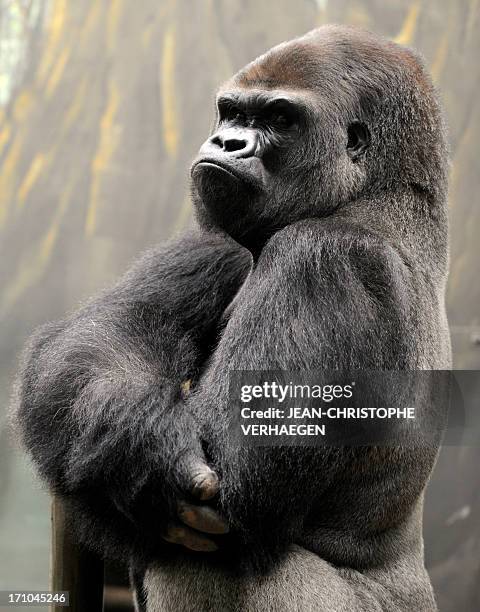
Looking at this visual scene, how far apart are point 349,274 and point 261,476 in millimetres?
453

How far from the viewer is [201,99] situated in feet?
16.2

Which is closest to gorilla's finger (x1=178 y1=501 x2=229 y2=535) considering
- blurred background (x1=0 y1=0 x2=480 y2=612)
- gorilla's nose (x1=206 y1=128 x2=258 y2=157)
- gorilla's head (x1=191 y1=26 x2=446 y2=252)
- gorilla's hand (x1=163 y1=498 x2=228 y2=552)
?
gorilla's hand (x1=163 y1=498 x2=228 y2=552)

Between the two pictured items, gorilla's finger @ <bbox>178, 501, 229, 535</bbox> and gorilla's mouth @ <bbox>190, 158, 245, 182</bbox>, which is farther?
gorilla's mouth @ <bbox>190, 158, 245, 182</bbox>

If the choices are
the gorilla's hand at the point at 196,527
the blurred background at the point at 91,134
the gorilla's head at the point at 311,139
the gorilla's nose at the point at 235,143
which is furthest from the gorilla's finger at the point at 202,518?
the blurred background at the point at 91,134

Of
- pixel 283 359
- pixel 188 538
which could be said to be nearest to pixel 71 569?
pixel 188 538

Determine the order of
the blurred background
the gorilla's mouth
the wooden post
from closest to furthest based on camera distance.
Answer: the gorilla's mouth < the wooden post < the blurred background

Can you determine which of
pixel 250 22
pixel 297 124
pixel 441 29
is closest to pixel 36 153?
pixel 250 22

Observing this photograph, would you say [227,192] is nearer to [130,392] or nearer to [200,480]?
[130,392]

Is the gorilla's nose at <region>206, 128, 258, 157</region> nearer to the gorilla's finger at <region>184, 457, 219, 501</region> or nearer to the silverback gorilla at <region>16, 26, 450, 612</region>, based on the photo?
the silverback gorilla at <region>16, 26, 450, 612</region>

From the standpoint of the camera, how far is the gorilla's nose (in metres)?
1.92

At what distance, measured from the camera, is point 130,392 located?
1835 millimetres

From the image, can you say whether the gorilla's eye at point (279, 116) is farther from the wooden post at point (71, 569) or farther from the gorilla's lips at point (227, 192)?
the wooden post at point (71, 569)

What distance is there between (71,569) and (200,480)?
826 mm

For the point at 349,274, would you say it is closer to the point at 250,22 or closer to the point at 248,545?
the point at 248,545
